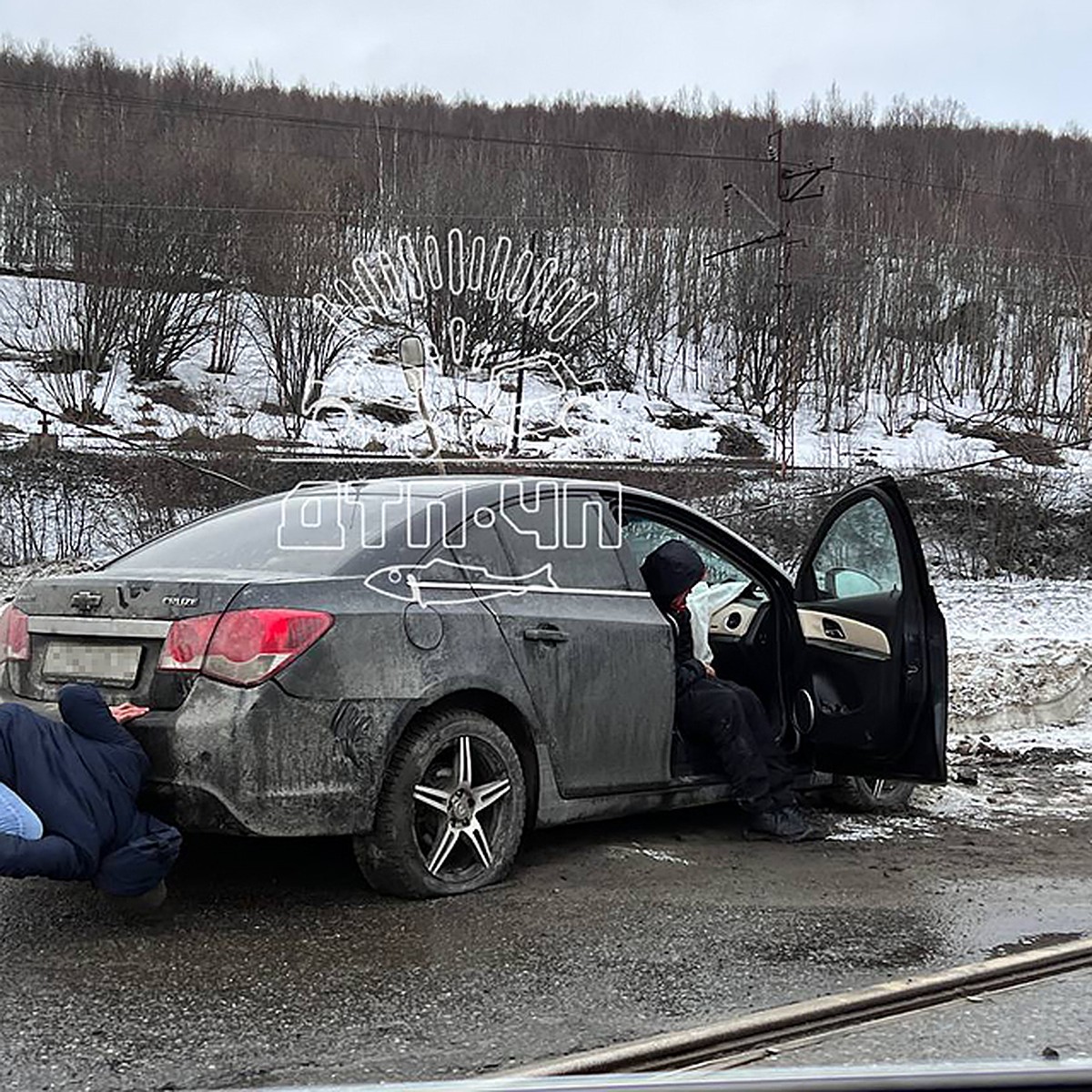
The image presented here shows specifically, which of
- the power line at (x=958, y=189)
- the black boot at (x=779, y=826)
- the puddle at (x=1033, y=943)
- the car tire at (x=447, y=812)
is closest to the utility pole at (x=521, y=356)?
the black boot at (x=779, y=826)

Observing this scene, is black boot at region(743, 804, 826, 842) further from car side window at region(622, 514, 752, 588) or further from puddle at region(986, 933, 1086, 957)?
puddle at region(986, 933, 1086, 957)

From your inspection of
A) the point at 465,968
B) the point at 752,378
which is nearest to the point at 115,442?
the point at 465,968

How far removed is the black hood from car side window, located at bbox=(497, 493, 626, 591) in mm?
207

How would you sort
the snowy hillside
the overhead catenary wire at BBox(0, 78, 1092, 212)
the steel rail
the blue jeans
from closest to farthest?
1. the steel rail
2. the blue jeans
3. the snowy hillside
4. the overhead catenary wire at BBox(0, 78, 1092, 212)

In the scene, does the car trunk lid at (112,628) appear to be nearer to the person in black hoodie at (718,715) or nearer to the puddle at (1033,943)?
the person in black hoodie at (718,715)

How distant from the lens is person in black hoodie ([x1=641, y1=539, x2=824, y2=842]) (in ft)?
19.7

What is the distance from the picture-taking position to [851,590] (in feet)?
21.7

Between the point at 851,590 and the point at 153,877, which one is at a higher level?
the point at 851,590

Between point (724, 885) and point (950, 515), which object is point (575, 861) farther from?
point (950, 515)

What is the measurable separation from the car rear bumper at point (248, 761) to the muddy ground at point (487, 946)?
365mm

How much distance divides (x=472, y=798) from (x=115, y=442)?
17.7 metres

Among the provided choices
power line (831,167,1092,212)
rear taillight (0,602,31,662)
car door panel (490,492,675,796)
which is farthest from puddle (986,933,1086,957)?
power line (831,167,1092,212)

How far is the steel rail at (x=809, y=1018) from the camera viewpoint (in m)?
3.61

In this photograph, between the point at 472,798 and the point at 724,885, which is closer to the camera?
the point at 472,798
